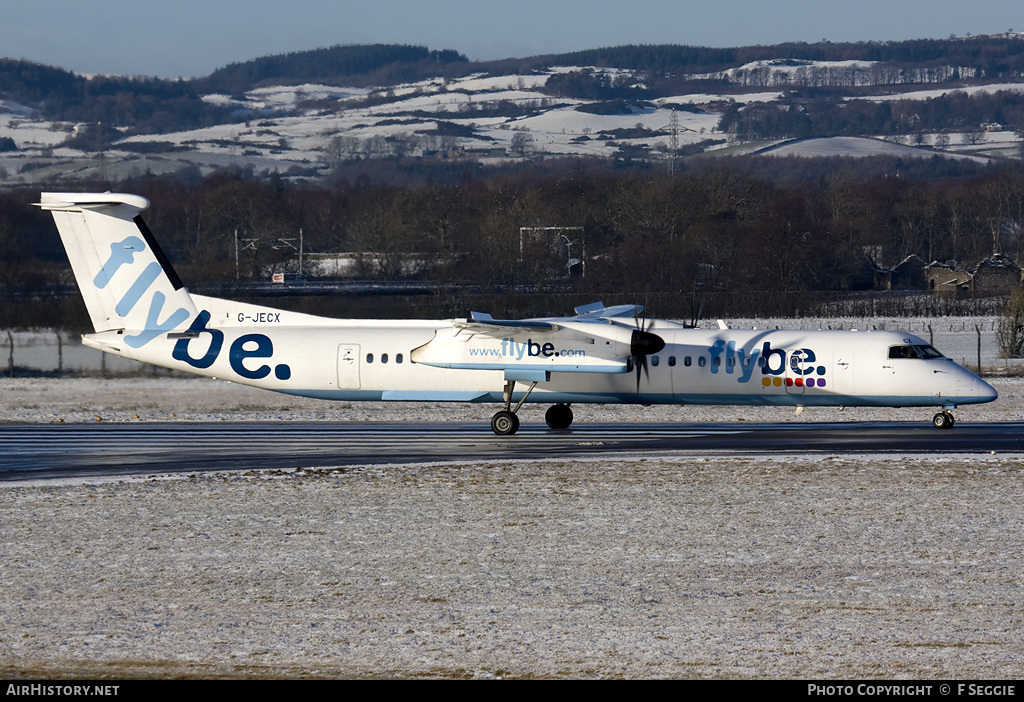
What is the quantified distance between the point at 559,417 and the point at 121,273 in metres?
12.7

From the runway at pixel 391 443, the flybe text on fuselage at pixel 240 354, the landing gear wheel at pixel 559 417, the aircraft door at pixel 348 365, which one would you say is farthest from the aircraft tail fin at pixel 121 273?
the landing gear wheel at pixel 559 417

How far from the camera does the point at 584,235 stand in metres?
87.9

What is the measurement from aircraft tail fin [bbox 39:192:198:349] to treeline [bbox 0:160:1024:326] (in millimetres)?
20699

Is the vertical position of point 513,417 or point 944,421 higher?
point 513,417

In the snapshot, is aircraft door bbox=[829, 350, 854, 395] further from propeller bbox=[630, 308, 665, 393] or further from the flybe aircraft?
propeller bbox=[630, 308, 665, 393]

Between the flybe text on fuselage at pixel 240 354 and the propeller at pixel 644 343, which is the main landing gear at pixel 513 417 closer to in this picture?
the propeller at pixel 644 343

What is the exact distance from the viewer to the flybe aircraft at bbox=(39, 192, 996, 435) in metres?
28.8

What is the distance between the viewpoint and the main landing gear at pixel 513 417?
28.9 metres

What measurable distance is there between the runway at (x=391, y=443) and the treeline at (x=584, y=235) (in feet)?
73.7

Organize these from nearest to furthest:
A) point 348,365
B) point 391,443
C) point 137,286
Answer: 1. point 391,443
2. point 348,365
3. point 137,286

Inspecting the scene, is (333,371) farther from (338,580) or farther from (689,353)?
(338,580)

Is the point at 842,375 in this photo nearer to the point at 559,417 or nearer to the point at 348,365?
the point at 559,417

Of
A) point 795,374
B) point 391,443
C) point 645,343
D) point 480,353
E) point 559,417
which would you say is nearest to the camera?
point 391,443

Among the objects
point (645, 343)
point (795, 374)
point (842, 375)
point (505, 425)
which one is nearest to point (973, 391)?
point (842, 375)
